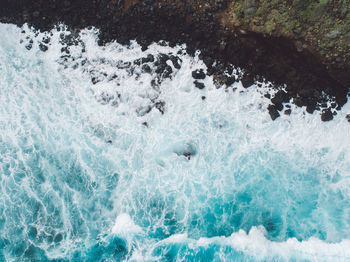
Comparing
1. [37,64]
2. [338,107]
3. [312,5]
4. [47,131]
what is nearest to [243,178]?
[338,107]

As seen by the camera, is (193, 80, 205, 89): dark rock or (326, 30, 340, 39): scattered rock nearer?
(326, 30, 340, 39): scattered rock

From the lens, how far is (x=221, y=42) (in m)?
20.9

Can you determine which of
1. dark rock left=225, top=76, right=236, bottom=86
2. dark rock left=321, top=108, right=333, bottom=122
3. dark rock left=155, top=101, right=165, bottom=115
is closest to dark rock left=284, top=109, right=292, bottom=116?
dark rock left=321, top=108, right=333, bottom=122

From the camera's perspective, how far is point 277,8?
1947cm

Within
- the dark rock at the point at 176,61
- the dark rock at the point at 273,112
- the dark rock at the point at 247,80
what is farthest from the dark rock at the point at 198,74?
the dark rock at the point at 273,112

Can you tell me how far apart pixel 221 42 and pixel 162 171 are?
34.6 feet

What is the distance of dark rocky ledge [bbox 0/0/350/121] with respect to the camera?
20375 millimetres

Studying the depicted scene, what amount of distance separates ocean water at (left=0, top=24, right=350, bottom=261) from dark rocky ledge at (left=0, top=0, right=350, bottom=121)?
0.84 metres

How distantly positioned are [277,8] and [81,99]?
15929mm

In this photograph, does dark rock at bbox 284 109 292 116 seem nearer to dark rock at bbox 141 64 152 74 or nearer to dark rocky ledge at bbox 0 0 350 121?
dark rocky ledge at bbox 0 0 350 121

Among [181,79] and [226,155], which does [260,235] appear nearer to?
[226,155]

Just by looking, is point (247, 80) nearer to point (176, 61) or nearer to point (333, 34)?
point (176, 61)

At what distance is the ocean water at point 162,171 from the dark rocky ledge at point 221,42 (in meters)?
0.84

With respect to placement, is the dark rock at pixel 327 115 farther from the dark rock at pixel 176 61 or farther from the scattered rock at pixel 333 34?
the dark rock at pixel 176 61
